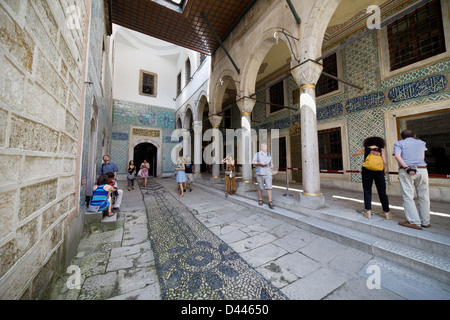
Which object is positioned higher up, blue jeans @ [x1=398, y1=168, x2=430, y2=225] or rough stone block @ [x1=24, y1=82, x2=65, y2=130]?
rough stone block @ [x1=24, y1=82, x2=65, y2=130]

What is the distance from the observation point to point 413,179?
A: 243 centimetres

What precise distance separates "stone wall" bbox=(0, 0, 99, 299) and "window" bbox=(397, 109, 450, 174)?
725 centimetres

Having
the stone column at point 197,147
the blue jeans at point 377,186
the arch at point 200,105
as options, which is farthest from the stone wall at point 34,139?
the stone column at point 197,147

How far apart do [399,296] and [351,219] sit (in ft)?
4.25

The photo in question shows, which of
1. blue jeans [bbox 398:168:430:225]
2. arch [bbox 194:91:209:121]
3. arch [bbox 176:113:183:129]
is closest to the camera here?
blue jeans [bbox 398:168:430:225]

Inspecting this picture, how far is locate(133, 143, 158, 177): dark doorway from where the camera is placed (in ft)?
43.3

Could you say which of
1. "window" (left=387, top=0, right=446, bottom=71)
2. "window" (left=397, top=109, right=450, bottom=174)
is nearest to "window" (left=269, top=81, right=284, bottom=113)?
"window" (left=387, top=0, right=446, bottom=71)

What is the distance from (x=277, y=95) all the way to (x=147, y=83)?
33.2 ft

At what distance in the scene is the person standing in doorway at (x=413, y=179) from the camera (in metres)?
2.32

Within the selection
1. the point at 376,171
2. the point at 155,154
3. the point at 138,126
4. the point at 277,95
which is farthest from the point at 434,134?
the point at 138,126

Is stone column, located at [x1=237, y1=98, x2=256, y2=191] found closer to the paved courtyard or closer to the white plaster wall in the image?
the paved courtyard

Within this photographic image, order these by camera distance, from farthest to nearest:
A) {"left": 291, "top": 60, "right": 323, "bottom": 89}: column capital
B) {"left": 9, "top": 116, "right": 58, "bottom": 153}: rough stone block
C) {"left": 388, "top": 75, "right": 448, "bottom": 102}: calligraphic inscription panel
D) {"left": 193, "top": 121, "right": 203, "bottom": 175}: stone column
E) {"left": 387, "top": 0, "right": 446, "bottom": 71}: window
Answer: {"left": 193, "top": 121, "right": 203, "bottom": 175}: stone column, {"left": 387, "top": 0, "right": 446, "bottom": 71}: window, {"left": 388, "top": 75, "right": 448, "bottom": 102}: calligraphic inscription panel, {"left": 291, "top": 60, "right": 323, "bottom": 89}: column capital, {"left": 9, "top": 116, "right": 58, "bottom": 153}: rough stone block
